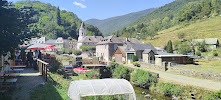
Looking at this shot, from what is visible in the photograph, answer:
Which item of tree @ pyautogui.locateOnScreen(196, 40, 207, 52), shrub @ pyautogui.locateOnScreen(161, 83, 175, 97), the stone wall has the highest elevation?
tree @ pyautogui.locateOnScreen(196, 40, 207, 52)

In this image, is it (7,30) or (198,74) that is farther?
(198,74)

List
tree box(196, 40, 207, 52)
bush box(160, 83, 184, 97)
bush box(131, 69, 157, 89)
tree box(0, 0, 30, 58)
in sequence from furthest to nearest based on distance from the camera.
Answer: tree box(196, 40, 207, 52) < bush box(131, 69, 157, 89) < bush box(160, 83, 184, 97) < tree box(0, 0, 30, 58)

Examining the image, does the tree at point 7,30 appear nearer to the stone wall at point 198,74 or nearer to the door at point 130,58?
the stone wall at point 198,74

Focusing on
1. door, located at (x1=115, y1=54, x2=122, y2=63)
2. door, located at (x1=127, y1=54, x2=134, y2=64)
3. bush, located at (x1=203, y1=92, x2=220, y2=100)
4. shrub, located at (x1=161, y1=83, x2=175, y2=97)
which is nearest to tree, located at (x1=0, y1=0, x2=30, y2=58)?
bush, located at (x1=203, y1=92, x2=220, y2=100)

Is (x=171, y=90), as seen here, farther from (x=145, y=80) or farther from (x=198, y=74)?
(x=198, y=74)

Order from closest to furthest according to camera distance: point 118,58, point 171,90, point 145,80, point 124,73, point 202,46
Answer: point 171,90 < point 145,80 < point 124,73 < point 118,58 < point 202,46

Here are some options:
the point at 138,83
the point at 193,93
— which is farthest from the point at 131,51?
the point at 193,93

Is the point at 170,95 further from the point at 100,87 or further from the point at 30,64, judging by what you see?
the point at 30,64

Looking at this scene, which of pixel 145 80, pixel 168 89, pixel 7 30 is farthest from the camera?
pixel 145 80

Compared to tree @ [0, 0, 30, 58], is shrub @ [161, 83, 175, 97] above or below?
below

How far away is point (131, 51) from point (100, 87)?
2584 centimetres

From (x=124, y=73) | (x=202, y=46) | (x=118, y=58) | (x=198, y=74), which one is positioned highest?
(x=202, y=46)

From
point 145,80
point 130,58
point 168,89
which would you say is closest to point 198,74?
point 168,89

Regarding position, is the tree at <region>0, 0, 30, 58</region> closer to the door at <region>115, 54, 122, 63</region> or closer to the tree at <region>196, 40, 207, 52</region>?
the door at <region>115, 54, 122, 63</region>
